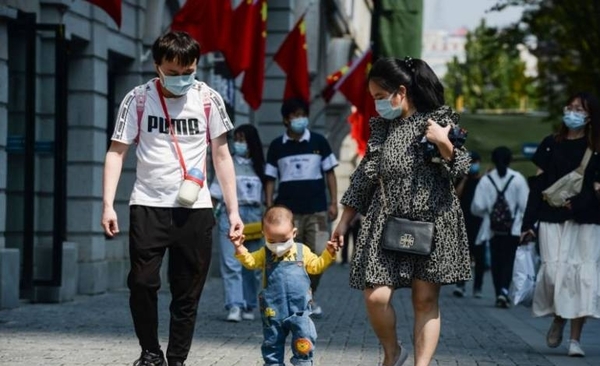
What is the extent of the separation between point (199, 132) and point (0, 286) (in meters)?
6.75

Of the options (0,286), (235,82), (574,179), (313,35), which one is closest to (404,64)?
(574,179)

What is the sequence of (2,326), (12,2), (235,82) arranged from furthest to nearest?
(235,82) < (12,2) < (2,326)

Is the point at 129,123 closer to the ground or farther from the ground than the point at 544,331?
farther from the ground

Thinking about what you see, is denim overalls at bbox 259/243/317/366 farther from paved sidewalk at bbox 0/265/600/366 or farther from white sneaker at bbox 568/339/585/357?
white sneaker at bbox 568/339/585/357

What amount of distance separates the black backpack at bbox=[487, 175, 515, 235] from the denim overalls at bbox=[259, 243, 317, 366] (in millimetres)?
10641

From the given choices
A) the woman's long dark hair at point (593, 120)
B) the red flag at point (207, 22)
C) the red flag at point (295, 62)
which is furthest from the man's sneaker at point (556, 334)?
the red flag at point (295, 62)

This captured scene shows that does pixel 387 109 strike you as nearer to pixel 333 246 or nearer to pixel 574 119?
pixel 333 246

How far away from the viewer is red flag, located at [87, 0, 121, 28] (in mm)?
15305

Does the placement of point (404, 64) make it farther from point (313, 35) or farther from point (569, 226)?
point (313, 35)

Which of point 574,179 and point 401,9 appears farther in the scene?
point 401,9

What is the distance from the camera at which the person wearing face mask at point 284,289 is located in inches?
333

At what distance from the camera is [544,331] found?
46.5 ft

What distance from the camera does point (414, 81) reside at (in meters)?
8.36

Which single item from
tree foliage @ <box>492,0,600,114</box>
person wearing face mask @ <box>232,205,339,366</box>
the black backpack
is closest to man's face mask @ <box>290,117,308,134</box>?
person wearing face mask @ <box>232,205,339,366</box>
